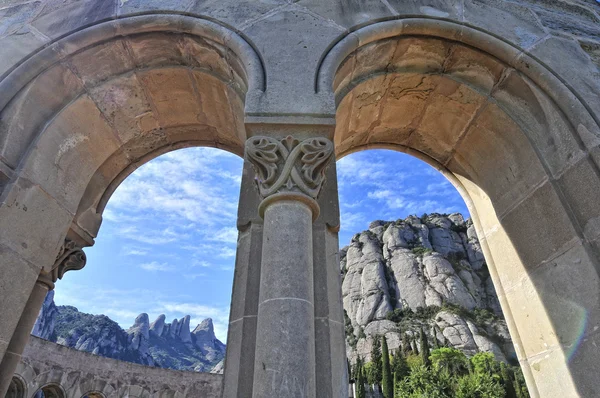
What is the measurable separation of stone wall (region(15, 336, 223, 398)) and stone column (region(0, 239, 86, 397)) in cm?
778

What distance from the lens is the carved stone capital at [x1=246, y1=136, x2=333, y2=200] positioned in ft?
A: 7.92

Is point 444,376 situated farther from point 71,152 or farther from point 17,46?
point 17,46

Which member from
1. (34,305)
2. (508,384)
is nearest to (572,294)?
(34,305)

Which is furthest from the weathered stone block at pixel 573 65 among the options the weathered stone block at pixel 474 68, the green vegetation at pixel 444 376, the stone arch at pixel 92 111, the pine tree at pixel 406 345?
the pine tree at pixel 406 345

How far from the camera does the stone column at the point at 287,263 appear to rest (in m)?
1.80

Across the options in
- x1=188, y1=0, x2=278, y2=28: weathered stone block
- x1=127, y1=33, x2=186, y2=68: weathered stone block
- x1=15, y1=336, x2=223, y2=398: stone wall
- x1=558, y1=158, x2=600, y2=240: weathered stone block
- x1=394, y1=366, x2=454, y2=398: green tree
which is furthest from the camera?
x1=394, y1=366, x2=454, y2=398: green tree

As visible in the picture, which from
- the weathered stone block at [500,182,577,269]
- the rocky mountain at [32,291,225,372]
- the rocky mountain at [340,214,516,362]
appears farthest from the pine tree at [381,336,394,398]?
the weathered stone block at [500,182,577,269]

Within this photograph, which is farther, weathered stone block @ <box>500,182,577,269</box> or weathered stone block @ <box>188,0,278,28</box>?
weathered stone block @ <box>188,0,278,28</box>

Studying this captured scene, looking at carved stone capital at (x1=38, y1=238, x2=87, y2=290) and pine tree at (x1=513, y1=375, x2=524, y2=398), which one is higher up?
pine tree at (x1=513, y1=375, x2=524, y2=398)

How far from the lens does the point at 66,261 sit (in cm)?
404

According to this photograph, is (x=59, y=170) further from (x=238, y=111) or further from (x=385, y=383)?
(x=385, y=383)

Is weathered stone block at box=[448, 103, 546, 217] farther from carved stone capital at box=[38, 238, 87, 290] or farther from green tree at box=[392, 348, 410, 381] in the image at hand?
green tree at box=[392, 348, 410, 381]

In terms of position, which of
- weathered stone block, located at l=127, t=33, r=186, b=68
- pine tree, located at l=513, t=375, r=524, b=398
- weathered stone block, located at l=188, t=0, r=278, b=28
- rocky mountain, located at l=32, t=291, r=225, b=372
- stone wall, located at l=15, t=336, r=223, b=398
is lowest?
stone wall, located at l=15, t=336, r=223, b=398

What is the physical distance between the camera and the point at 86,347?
53656 millimetres
